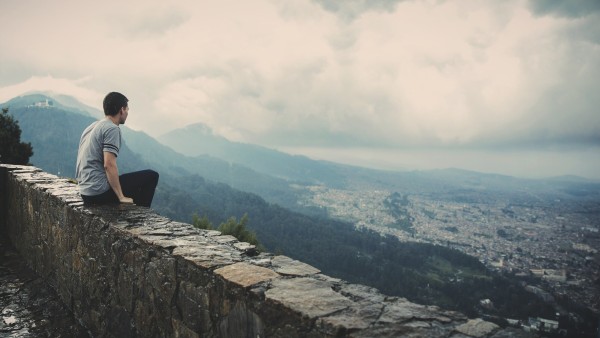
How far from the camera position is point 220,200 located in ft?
555

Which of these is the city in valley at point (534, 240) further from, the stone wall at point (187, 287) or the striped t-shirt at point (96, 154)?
the striped t-shirt at point (96, 154)

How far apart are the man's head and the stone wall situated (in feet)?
4.18

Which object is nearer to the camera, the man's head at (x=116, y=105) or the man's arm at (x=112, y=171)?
the man's arm at (x=112, y=171)

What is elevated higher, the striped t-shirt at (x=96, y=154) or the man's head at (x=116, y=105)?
the man's head at (x=116, y=105)

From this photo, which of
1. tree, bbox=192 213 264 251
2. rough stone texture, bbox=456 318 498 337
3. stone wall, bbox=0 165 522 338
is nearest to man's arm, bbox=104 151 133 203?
stone wall, bbox=0 165 522 338

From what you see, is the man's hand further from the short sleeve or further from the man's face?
the man's face

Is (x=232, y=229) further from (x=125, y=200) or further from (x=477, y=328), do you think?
(x=477, y=328)

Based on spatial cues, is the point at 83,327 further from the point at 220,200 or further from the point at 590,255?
the point at 220,200

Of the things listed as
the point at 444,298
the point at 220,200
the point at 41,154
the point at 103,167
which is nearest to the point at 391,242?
the point at 444,298

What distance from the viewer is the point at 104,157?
14.3 ft

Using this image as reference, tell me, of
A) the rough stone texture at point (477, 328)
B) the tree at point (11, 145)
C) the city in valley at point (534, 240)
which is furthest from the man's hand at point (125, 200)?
the city in valley at point (534, 240)

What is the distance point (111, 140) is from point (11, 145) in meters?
29.4

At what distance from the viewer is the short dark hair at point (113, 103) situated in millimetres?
4531

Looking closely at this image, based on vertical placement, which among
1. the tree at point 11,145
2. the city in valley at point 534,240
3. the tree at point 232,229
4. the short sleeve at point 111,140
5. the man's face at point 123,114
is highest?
the man's face at point 123,114
